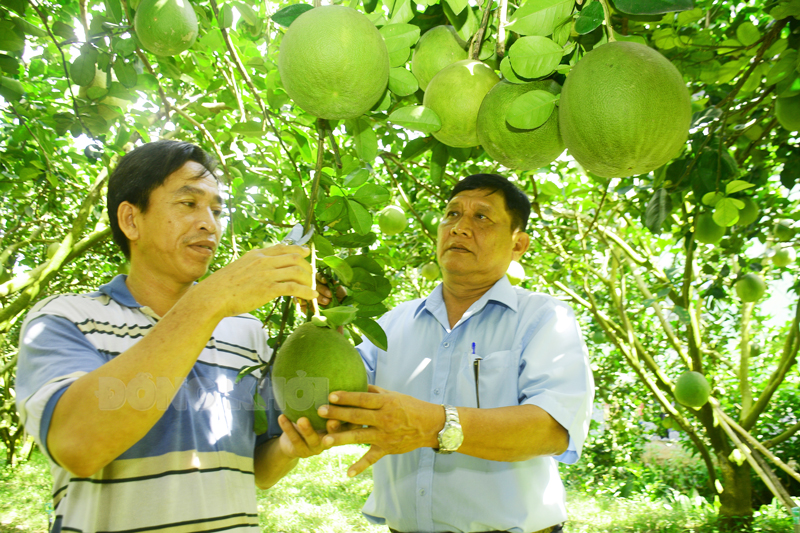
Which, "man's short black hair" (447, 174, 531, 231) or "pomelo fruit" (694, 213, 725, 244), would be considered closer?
"man's short black hair" (447, 174, 531, 231)

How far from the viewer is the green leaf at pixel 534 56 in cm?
81

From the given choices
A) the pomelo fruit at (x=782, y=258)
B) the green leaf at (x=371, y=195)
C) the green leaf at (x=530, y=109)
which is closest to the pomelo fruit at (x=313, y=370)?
the green leaf at (x=371, y=195)

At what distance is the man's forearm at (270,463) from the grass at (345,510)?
415 cm

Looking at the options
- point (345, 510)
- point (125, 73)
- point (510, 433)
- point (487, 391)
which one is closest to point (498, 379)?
point (487, 391)

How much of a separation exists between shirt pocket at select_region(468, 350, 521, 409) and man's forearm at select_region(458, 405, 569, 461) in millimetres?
314

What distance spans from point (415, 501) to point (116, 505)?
93 centimetres

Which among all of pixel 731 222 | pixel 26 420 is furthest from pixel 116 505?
pixel 731 222

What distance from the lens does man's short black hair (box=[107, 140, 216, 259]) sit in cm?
157

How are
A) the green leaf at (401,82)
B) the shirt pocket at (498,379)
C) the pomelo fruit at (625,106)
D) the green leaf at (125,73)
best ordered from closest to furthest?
the pomelo fruit at (625,106) → the green leaf at (401,82) → the green leaf at (125,73) → the shirt pocket at (498,379)

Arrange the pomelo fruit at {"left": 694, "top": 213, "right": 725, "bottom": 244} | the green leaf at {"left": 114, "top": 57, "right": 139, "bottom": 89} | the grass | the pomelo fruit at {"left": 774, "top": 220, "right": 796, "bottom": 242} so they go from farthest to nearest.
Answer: the grass, the pomelo fruit at {"left": 774, "top": 220, "right": 796, "bottom": 242}, the pomelo fruit at {"left": 694, "top": 213, "right": 725, "bottom": 244}, the green leaf at {"left": 114, "top": 57, "right": 139, "bottom": 89}

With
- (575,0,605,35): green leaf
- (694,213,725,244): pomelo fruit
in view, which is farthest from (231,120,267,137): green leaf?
(694,213,725,244): pomelo fruit

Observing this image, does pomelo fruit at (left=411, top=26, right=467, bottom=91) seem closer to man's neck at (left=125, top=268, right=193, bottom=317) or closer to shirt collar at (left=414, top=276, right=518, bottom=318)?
man's neck at (left=125, top=268, right=193, bottom=317)

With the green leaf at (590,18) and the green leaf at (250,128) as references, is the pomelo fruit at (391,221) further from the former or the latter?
the green leaf at (590,18)

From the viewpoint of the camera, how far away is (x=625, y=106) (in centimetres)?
72
